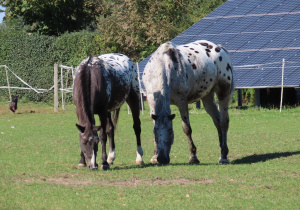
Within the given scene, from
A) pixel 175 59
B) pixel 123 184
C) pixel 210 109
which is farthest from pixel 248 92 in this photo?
pixel 123 184

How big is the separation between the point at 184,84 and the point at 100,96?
65.9 inches

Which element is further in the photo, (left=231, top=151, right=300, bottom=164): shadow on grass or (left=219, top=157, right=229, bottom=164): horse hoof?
(left=231, top=151, right=300, bottom=164): shadow on grass

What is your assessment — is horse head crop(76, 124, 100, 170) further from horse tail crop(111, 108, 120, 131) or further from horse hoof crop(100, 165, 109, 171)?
horse tail crop(111, 108, 120, 131)

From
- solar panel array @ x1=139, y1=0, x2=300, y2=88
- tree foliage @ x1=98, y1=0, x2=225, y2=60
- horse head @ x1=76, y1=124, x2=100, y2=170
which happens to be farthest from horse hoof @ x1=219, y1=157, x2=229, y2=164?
tree foliage @ x1=98, y1=0, x2=225, y2=60

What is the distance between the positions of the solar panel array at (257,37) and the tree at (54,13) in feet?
36.2

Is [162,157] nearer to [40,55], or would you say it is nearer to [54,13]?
[40,55]

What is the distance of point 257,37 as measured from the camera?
27188mm

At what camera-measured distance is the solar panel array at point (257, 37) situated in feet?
80.7

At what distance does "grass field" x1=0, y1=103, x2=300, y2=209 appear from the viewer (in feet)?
28.1

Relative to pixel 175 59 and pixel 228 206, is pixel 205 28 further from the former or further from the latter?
pixel 228 206

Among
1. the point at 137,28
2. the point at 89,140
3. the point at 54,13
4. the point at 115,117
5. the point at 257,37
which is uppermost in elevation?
the point at 54,13

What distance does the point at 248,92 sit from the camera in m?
29.1

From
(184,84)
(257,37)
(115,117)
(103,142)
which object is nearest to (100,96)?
(103,142)

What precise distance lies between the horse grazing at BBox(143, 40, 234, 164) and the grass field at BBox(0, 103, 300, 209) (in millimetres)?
588
